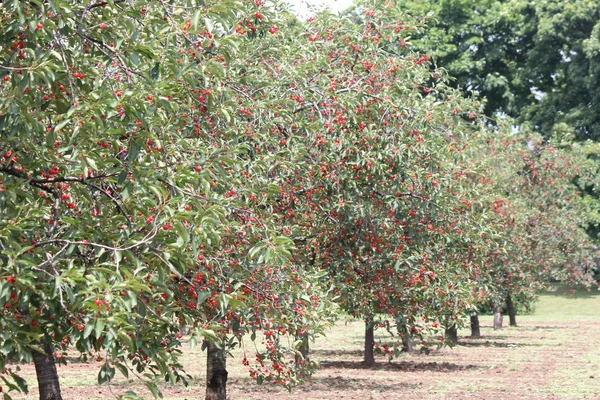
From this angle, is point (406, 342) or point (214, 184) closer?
point (214, 184)

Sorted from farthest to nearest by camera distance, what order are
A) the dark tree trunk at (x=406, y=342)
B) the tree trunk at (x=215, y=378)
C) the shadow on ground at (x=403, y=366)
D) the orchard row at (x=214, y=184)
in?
the shadow on ground at (x=403, y=366) → the dark tree trunk at (x=406, y=342) → the tree trunk at (x=215, y=378) → the orchard row at (x=214, y=184)

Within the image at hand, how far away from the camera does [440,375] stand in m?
21.3

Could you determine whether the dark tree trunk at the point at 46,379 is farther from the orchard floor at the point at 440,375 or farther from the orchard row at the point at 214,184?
the orchard floor at the point at 440,375

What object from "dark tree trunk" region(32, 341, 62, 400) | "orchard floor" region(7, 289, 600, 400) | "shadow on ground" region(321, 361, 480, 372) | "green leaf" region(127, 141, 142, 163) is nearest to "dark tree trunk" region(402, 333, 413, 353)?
"orchard floor" region(7, 289, 600, 400)

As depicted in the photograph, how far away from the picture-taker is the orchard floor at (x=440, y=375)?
1730 cm

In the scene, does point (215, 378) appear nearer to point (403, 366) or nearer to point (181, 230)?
point (181, 230)

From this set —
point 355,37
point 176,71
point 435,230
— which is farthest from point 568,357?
point 176,71

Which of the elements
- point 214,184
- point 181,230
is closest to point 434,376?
point 214,184

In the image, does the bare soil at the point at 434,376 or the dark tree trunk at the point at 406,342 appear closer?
the dark tree trunk at the point at 406,342

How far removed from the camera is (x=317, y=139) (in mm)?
12516

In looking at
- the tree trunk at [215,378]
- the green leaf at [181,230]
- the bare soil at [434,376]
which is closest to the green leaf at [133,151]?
the green leaf at [181,230]

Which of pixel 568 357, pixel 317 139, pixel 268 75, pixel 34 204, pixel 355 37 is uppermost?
pixel 355 37

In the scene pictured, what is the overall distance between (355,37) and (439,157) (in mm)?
2553

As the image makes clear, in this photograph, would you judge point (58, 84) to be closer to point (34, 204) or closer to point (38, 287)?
point (34, 204)
